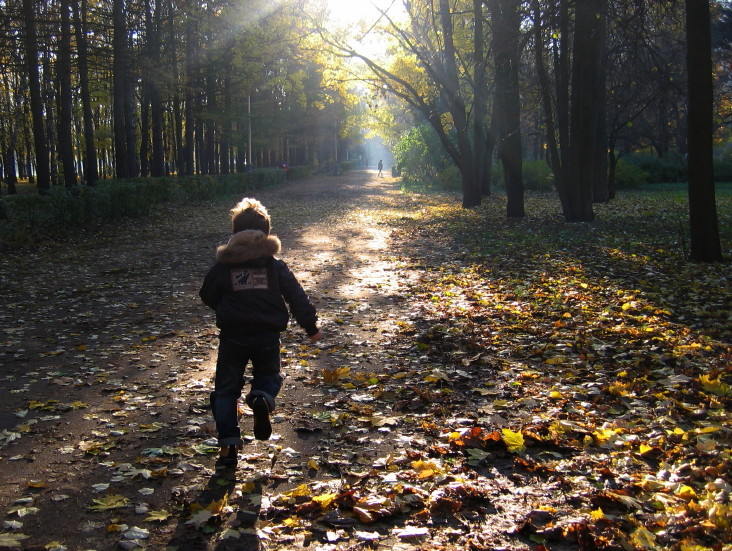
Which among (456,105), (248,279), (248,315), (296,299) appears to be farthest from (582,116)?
(248,315)

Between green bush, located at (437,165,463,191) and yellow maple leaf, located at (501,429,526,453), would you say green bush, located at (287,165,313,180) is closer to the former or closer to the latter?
green bush, located at (437,165,463,191)

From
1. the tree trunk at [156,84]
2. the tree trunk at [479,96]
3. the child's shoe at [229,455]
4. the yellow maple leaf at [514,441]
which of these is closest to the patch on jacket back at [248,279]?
the child's shoe at [229,455]

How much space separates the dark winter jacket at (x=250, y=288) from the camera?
4.22 meters

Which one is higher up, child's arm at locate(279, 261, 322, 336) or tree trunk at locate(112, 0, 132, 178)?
tree trunk at locate(112, 0, 132, 178)

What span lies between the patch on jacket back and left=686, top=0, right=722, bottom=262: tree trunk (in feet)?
27.9

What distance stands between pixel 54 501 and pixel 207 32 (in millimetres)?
31340

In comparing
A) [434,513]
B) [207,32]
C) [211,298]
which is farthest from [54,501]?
[207,32]

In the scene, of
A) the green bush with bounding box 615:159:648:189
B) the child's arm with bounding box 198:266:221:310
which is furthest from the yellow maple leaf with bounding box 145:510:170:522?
the green bush with bounding box 615:159:648:189

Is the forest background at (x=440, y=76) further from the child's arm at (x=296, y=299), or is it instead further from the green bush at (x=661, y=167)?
the child's arm at (x=296, y=299)

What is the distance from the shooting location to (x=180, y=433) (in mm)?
4797

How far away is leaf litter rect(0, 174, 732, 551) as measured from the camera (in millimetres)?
3396

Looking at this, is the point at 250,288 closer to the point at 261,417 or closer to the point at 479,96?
the point at 261,417

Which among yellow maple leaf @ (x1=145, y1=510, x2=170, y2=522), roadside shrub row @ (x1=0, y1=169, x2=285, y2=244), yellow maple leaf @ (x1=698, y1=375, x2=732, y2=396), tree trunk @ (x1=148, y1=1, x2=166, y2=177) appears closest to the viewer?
yellow maple leaf @ (x1=145, y1=510, x2=170, y2=522)

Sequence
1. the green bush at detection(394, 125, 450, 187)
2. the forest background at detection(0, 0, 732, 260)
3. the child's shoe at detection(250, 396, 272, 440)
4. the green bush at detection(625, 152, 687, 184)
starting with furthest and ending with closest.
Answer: the green bush at detection(394, 125, 450, 187), the green bush at detection(625, 152, 687, 184), the forest background at detection(0, 0, 732, 260), the child's shoe at detection(250, 396, 272, 440)
